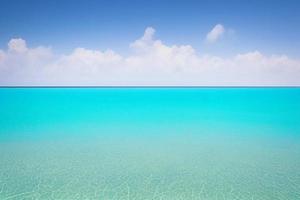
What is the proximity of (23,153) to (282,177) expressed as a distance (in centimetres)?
1081

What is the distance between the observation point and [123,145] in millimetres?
11188

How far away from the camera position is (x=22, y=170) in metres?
7.76

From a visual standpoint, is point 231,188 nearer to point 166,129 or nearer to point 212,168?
point 212,168

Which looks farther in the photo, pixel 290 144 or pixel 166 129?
pixel 166 129

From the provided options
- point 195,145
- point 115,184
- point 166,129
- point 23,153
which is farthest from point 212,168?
point 23,153

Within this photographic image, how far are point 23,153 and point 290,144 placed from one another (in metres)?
13.7

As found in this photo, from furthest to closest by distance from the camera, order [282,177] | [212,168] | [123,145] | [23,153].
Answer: [123,145], [23,153], [212,168], [282,177]

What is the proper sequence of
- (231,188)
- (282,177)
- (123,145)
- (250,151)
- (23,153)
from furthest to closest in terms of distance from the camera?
(123,145) < (250,151) < (23,153) < (282,177) < (231,188)

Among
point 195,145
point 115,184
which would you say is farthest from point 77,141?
point 195,145

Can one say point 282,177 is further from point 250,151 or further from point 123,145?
point 123,145

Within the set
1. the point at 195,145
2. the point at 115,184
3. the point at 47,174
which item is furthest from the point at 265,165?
the point at 47,174

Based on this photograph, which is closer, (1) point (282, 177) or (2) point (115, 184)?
(2) point (115, 184)

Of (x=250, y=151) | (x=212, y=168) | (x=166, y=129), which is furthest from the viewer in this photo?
(x=166, y=129)

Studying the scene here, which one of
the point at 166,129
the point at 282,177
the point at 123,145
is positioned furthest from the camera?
the point at 166,129
